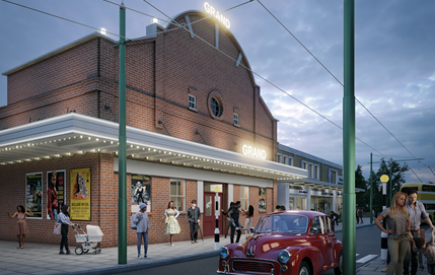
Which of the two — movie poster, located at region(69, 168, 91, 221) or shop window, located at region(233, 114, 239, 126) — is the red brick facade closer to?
movie poster, located at region(69, 168, 91, 221)

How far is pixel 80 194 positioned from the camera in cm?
1474

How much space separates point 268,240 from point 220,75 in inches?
645

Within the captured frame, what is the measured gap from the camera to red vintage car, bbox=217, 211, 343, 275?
22.6 feet

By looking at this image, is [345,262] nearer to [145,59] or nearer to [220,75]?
[145,59]

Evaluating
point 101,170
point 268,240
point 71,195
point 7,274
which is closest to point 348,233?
point 268,240

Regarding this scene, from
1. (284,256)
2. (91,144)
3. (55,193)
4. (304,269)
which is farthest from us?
(55,193)

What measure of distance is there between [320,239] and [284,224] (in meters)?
0.81

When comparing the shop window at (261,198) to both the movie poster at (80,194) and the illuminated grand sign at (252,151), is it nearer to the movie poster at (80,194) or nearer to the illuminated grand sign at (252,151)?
the illuminated grand sign at (252,151)

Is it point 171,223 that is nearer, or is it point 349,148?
point 349,148

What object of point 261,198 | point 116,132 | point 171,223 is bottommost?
point 261,198

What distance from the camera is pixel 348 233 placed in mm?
6168

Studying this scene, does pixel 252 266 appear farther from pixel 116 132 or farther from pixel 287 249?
pixel 116 132

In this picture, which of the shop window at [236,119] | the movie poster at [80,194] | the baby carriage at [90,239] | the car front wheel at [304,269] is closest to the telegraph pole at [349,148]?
the car front wheel at [304,269]

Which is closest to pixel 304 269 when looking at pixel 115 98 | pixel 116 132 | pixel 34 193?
pixel 116 132
